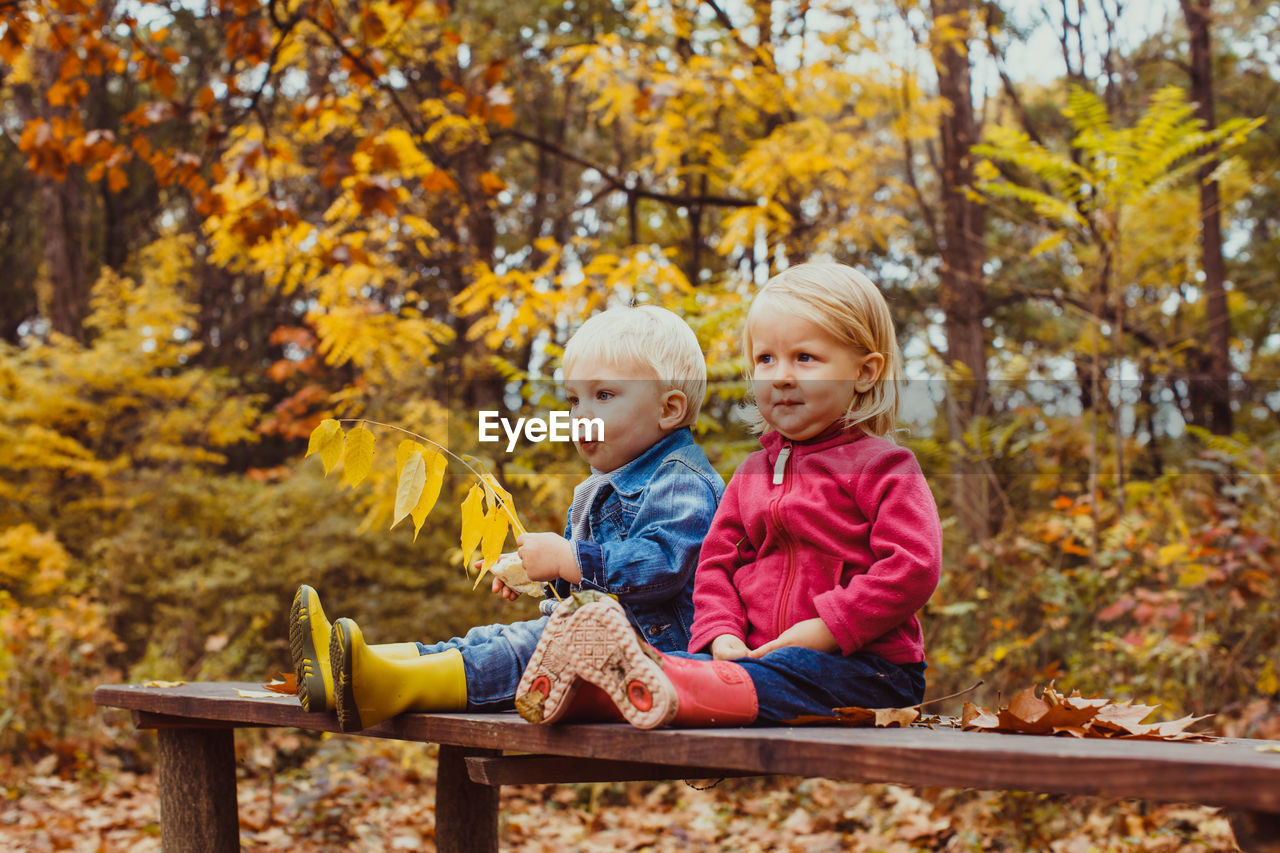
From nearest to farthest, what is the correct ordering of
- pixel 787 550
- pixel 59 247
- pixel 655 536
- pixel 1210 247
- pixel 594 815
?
pixel 787 550
pixel 655 536
pixel 594 815
pixel 1210 247
pixel 59 247

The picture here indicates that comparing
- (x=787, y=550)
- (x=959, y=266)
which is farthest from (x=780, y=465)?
(x=959, y=266)

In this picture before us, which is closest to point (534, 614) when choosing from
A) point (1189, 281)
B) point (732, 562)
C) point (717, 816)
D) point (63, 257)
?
point (717, 816)

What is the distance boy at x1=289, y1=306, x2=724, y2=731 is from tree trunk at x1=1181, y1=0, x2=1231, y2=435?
8663mm

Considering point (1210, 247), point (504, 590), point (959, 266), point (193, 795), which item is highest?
point (1210, 247)

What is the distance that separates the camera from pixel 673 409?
2158mm

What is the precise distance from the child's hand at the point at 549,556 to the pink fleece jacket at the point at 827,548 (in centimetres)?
24

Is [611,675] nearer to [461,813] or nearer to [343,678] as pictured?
[343,678]

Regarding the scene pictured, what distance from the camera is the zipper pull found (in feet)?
6.13

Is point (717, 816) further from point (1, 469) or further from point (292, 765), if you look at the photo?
point (1, 469)

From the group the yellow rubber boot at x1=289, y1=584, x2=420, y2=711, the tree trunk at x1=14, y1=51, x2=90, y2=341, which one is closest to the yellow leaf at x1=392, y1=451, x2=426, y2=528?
the yellow rubber boot at x1=289, y1=584, x2=420, y2=711

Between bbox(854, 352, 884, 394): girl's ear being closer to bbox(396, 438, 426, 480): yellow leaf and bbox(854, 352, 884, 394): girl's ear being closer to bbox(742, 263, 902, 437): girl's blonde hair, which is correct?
bbox(742, 263, 902, 437): girl's blonde hair

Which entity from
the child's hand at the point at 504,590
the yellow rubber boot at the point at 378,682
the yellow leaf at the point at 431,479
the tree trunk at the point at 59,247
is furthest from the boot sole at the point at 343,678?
the tree trunk at the point at 59,247

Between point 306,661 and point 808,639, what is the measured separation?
0.84 m

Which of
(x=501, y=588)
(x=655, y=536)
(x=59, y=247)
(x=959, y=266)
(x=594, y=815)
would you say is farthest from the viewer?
(x=59, y=247)
